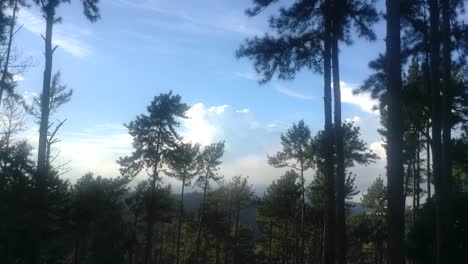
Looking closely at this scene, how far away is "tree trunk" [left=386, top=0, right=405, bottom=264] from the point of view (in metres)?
9.19

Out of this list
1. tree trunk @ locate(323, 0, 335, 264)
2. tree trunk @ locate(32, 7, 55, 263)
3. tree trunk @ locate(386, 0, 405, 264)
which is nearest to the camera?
tree trunk @ locate(386, 0, 405, 264)

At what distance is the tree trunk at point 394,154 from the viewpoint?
30.1 feet

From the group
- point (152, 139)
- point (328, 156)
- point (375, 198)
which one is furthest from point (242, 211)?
point (328, 156)

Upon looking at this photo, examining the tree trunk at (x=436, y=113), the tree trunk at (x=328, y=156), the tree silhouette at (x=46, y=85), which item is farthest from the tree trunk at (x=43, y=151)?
the tree trunk at (x=436, y=113)

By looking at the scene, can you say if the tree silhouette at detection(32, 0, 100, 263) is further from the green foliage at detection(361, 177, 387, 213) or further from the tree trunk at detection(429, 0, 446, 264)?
the green foliage at detection(361, 177, 387, 213)

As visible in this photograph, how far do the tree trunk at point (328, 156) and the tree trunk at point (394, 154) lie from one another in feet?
11.8

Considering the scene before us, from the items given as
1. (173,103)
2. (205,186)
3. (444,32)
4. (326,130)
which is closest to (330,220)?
(326,130)

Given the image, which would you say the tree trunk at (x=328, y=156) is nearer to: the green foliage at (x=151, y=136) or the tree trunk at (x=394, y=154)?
the tree trunk at (x=394, y=154)

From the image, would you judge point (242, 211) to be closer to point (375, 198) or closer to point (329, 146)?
point (375, 198)

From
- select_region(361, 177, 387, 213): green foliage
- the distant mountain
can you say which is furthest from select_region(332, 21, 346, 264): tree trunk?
select_region(361, 177, 387, 213): green foliage

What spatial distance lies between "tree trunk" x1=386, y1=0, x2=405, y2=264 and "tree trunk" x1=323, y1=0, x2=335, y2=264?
3.60m

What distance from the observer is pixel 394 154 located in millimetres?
9320

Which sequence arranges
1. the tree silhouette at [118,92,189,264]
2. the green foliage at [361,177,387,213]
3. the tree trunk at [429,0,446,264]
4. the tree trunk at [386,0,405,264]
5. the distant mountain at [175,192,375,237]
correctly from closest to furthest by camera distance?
1. the tree trunk at [386,0,405,264]
2. the tree trunk at [429,0,446,264]
3. the tree silhouette at [118,92,189,264]
4. the green foliage at [361,177,387,213]
5. the distant mountain at [175,192,375,237]

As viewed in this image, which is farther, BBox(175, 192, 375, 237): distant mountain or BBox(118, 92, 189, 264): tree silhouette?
BBox(175, 192, 375, 237): distant mountain
